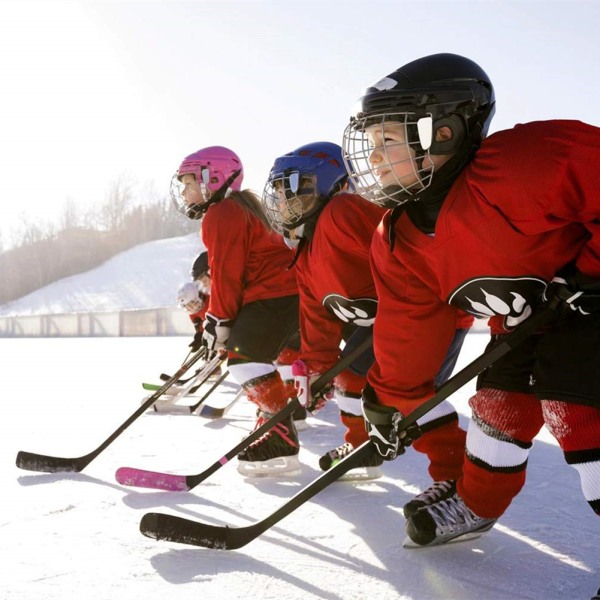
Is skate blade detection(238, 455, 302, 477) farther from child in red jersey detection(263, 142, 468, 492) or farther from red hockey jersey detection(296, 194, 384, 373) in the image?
red hockey jersey detection(296, 194, 384, 373)

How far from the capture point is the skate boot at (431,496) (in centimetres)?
167

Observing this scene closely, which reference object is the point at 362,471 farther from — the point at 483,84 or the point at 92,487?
the point at 483,84

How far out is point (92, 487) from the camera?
7.49 ft

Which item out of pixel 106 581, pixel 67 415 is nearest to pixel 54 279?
pixel 67 415

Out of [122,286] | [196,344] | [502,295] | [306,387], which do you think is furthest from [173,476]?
[122,286]

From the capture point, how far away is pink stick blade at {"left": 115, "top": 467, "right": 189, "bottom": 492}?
2.21 metres

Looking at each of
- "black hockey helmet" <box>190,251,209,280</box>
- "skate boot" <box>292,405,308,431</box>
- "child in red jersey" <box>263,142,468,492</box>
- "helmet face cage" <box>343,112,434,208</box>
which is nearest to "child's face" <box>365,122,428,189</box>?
"helmet face cage" <box>343,112,434,208</box>

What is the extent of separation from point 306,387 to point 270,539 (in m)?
0.77

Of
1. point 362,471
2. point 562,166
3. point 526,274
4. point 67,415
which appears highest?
point 562,166

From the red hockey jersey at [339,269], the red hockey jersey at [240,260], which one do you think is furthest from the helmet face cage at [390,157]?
the red hockey jersey at [240,260]

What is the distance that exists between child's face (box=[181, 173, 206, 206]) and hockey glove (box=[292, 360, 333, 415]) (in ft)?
3.88

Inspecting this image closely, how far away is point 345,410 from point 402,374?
89 centimetres

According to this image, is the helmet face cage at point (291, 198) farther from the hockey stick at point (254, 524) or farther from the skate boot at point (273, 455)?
the hockey stick at point (254, 524)

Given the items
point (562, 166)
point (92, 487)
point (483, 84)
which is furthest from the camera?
point (92, 487)
